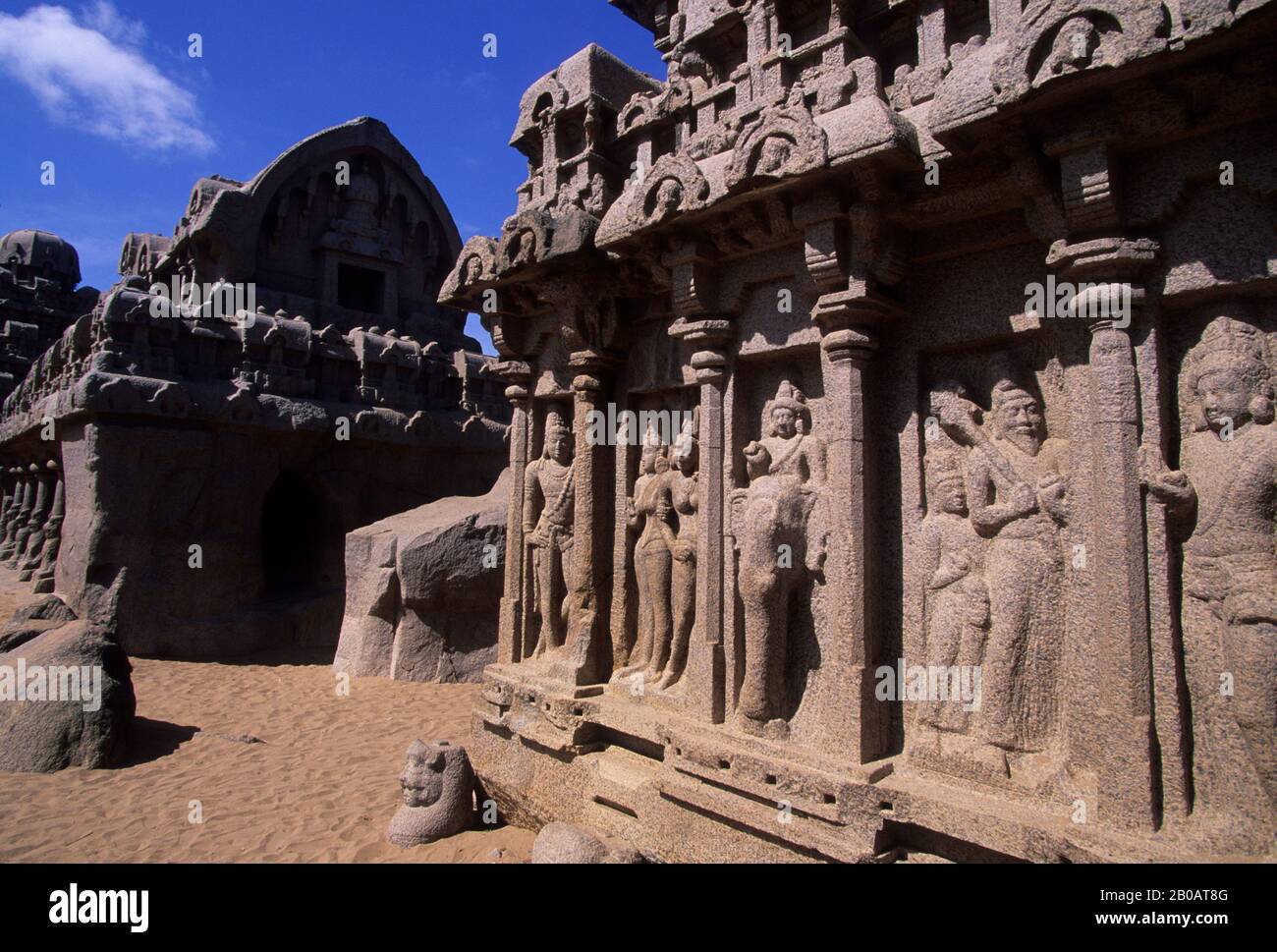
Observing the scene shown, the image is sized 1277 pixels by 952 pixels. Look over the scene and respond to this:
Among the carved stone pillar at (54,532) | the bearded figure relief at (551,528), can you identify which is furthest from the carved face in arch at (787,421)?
the carved stone pillar at (54,532)

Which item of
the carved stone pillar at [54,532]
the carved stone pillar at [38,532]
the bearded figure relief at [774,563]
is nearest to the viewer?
the bearded figure relief at [774,563]

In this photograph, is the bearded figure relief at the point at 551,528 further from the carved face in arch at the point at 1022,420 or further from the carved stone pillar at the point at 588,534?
the carved face in arch at the point at 1022,420

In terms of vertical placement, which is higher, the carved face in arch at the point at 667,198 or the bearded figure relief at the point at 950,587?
the carved face in arch at the point at 667,198

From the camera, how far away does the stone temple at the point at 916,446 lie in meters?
3.30

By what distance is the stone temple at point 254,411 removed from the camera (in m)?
11.2

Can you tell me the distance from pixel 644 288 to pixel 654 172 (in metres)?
1.00

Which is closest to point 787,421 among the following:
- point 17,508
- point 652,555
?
point 652,555

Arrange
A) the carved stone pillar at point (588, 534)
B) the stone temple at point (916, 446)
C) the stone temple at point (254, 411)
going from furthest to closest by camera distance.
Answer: the stone temple at point (254, 411) < the carved stone pillar at point (588, 534) < the stone temple at point (916, 446)

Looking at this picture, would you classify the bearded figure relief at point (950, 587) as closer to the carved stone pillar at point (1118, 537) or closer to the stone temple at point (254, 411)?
the carved stone pillar at point (1118, 537)

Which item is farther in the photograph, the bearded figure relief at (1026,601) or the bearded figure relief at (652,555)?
the bearded figure relief at (652,555)

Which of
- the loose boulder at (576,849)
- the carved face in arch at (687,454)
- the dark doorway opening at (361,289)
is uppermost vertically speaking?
the dark doorway opening at (361,289)

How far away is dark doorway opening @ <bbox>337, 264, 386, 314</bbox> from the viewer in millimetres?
16234

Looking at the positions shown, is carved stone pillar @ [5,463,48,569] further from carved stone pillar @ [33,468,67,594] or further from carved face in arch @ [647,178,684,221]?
carved face in arch @ [647,178,684,221]

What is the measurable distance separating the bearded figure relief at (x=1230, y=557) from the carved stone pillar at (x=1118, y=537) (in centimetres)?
18
